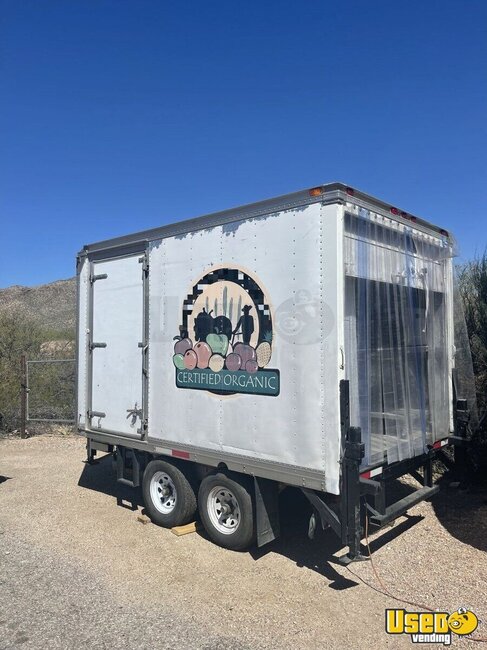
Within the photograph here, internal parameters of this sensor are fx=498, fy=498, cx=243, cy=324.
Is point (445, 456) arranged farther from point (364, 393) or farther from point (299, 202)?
point (299, 202)

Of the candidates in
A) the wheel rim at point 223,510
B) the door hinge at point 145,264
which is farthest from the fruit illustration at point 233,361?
the door hinge at point 145,264

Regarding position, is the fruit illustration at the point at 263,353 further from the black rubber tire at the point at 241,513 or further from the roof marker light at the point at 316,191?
the roof marker light at the point at 316,191

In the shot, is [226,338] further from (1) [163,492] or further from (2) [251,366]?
(1) [163,492]

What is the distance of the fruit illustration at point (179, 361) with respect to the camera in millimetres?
5466

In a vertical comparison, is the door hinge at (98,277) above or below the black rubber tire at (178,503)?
above

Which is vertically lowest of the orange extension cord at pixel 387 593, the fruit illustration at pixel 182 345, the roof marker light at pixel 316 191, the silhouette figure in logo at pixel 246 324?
the orange extension cord at pixel 387 593

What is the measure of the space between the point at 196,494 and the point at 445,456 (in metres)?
3.13

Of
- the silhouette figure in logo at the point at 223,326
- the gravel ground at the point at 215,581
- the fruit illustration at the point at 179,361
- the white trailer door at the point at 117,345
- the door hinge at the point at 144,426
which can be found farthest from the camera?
the white trailer door at the point at 117,345

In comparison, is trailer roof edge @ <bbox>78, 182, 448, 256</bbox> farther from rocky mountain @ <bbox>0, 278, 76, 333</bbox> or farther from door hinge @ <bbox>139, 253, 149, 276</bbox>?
rocky mountain @ <bbox>0, 278, 76, 333</bbox>

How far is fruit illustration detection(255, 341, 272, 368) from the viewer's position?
466 centimetres

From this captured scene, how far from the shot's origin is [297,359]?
174 inches

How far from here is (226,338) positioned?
5.03 meters

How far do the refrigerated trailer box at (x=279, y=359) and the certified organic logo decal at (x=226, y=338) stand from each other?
16 mm

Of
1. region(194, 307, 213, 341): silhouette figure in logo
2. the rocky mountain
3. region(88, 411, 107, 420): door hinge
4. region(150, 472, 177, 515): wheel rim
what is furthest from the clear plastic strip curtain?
the rocky mountain
